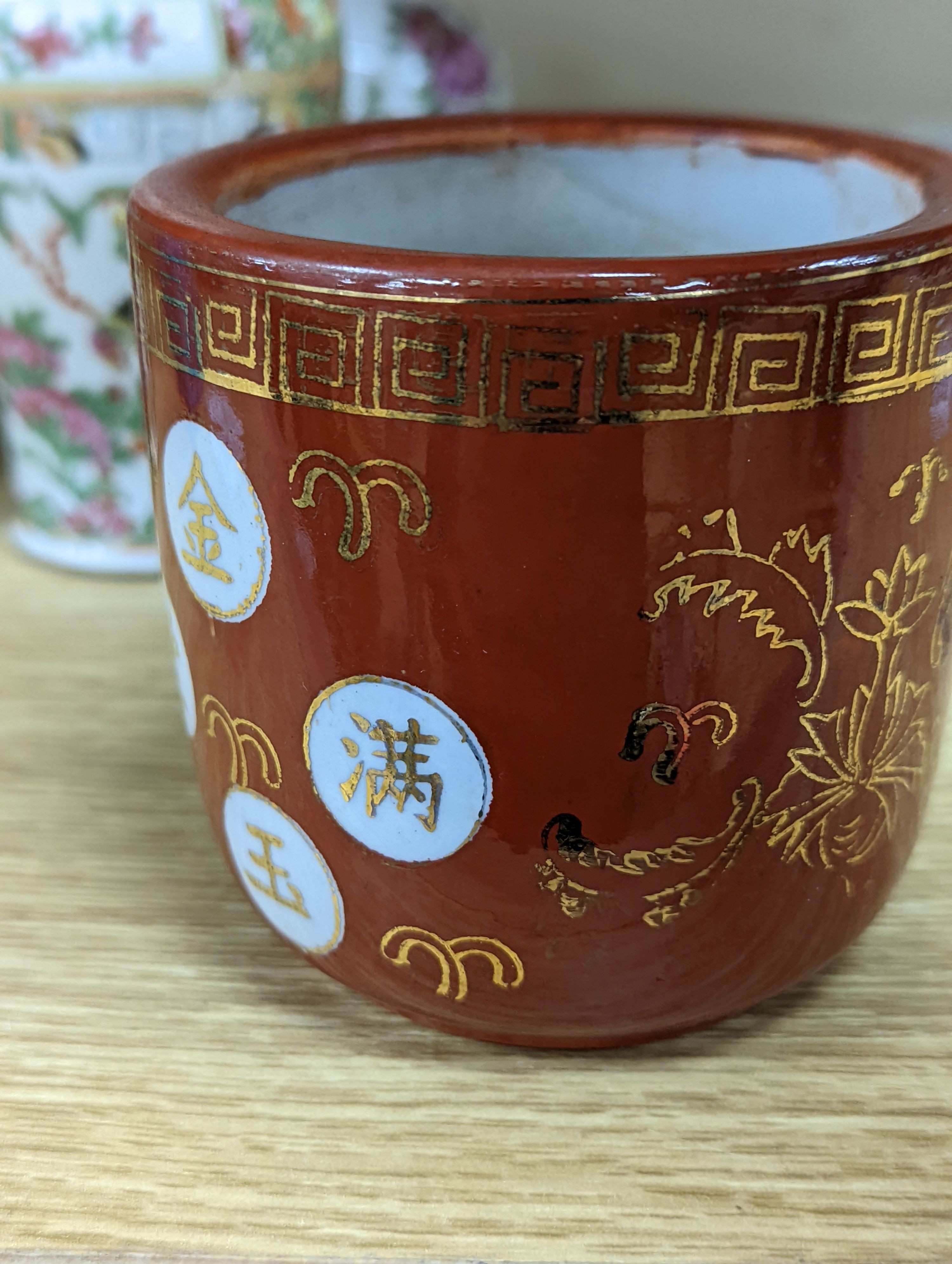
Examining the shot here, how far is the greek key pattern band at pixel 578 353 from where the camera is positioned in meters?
0.25

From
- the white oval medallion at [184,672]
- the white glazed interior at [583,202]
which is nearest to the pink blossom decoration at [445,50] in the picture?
the white glazed interior at [583,202]

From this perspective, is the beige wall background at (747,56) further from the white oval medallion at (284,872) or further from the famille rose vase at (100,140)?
the white oval medallion at (284,872)

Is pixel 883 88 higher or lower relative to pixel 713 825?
higher

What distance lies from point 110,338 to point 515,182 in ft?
0.76

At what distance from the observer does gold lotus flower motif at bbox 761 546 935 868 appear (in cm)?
30

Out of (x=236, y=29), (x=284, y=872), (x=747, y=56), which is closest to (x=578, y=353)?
(x=284, y=872)

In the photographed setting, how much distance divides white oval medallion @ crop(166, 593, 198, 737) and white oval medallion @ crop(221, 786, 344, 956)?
31mm

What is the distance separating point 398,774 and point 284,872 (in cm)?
6

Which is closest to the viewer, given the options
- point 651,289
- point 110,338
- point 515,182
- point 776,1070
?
point 651,289

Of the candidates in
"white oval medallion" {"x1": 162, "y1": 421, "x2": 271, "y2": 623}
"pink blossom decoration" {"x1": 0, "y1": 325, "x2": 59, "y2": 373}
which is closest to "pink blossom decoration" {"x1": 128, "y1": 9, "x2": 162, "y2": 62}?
"pink blossom decoration" {"x1": 0, "y1": 325, "x2": 59, "y2": 373}

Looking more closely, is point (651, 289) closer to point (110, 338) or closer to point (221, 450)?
point (221, 450)

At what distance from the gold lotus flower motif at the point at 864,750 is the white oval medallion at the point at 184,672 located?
0.57ft

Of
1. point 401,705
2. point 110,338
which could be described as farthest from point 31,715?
point 401,705

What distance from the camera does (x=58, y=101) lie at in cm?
51
